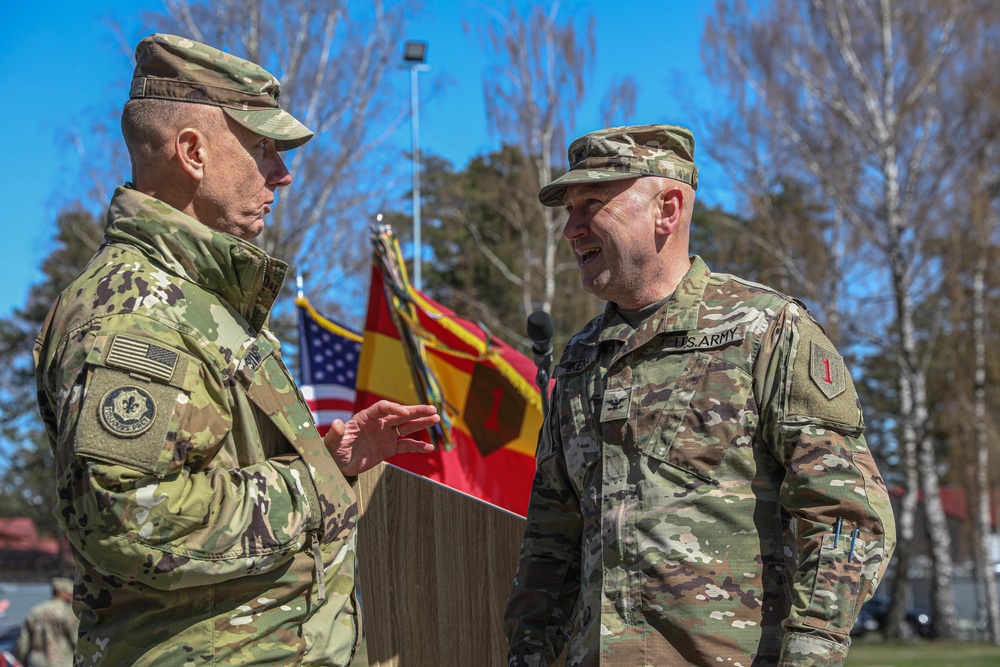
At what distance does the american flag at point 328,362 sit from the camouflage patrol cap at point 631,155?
7491mm

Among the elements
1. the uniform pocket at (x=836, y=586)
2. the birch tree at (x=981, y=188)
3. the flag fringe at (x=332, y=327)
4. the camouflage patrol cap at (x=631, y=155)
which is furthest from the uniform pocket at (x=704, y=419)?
the birch tree at (x=981, y=188)

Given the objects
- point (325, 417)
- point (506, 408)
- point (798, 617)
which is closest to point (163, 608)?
point (798, 617)

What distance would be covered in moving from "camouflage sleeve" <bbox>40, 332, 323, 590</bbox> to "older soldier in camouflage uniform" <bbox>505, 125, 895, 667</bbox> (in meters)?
0.89

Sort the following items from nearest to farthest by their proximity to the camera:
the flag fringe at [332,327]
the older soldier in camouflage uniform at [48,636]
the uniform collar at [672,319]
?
the uniform collar at [672,319]
the older soldier in camouflage uniform at [48,636]
the flag fringe at [332,327]

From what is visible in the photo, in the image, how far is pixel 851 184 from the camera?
1809 cm

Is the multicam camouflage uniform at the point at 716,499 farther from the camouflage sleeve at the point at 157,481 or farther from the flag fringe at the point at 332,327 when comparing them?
the flag fringe at the point at 332,327

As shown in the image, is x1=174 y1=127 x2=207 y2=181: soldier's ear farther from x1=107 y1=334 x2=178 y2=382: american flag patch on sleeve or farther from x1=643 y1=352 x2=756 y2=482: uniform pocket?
x1=643 y1=352 x2=756 y2=482: uniform pocket

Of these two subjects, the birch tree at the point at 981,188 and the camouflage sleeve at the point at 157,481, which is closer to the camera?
the camouflage sleeve at the point at 157,481

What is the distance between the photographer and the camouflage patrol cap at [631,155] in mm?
2842

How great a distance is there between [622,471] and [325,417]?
7681 millimetres

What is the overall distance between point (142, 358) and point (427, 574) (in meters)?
1.35

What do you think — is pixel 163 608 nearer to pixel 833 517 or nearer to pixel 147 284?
pixel 147 284

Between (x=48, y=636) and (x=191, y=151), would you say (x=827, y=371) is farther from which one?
(x=48, y=636)

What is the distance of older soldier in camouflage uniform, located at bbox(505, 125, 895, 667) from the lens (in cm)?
237
